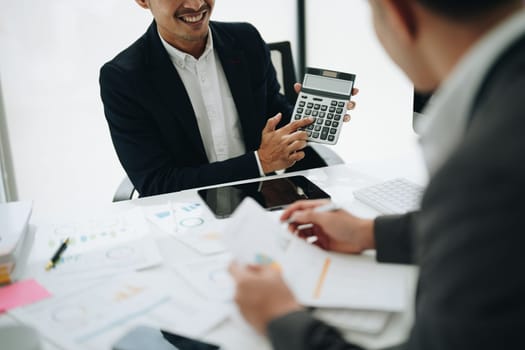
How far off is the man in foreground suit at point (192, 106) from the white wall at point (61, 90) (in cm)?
88

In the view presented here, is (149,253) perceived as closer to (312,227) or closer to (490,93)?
(312,227)

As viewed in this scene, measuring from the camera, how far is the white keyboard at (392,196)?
1096 millimetres

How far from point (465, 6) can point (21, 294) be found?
0.80m

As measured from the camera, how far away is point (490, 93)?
0.48 meters

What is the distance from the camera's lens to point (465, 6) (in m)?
0.48

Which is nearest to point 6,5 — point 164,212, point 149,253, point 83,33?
point 83,33

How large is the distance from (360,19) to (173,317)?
6.74 feet

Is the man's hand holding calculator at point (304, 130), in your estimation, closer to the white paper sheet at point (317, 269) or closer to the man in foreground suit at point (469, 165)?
the white paper sheet at point (317, 269)

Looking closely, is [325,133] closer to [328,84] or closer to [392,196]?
[328,84]

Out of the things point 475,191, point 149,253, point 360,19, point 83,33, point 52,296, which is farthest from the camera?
point 360,19

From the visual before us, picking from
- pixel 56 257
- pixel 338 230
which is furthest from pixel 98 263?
pixel 338 230

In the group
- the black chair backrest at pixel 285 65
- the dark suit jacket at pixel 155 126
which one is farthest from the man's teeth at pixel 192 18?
the black chair backrest at pixel 285 65

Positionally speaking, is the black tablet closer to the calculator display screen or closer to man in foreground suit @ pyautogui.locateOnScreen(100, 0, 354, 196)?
man in foreground suit @ pyautogui.locateOnScreen(100, 0, 354, 196)

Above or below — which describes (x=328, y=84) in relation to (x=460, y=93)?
below
